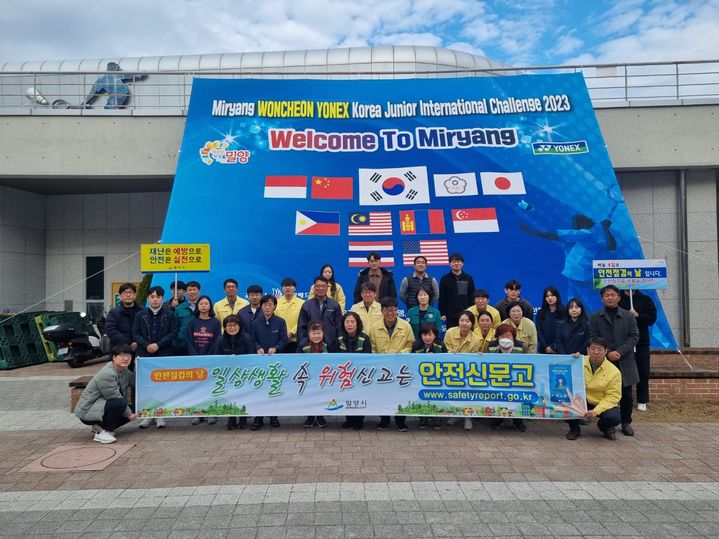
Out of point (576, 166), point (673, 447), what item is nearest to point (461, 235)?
point (576, 166)

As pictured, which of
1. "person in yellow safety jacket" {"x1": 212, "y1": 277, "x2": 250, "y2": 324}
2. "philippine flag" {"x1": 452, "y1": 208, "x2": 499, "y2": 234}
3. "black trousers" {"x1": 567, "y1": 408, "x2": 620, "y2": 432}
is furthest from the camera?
"philippine flag" {"x1": 452, "y1": 208, "x2": 499, "y2": 234}

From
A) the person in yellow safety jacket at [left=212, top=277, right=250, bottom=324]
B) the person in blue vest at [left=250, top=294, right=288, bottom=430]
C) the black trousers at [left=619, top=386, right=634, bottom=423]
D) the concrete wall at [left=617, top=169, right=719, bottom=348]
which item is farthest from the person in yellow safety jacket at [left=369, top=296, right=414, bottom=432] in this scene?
the concrete wall at [left=617, top=169, right=719, bottom=348]

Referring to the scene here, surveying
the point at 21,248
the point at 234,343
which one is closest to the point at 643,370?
the point at 234,343

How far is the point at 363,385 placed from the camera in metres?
6.04

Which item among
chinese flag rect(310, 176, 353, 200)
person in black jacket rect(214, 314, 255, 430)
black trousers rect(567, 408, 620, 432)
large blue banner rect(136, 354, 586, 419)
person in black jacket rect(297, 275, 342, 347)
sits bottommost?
A: black trousers rect(567, 408, 620, 432)

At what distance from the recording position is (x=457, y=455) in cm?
522

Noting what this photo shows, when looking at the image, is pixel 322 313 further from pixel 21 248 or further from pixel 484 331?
pixel 21 248

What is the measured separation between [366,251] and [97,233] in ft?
30.8

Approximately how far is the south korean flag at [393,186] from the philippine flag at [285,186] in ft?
4.27

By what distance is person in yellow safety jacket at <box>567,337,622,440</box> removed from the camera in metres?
5.75

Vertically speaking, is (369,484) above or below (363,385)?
below

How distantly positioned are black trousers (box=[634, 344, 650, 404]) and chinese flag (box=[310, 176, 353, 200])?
20.7ft

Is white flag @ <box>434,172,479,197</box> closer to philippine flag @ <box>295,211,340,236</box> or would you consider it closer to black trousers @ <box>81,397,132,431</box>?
philippine flag @ <box>295,211,340,236</box>

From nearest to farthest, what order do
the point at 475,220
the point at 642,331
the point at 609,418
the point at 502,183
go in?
1. the point at 609,418
2. the point at 642,331
3. the point at 475,220
4. the point at 502,183
